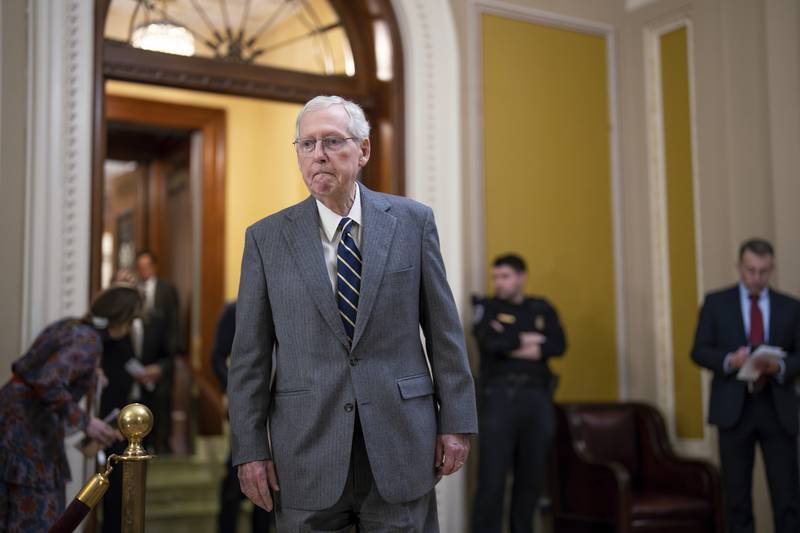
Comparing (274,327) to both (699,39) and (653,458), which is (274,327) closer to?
(653,458)

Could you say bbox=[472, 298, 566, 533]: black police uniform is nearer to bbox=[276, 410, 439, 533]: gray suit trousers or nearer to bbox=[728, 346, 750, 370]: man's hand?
bbox=[728, 346, 750, 370]: man's hand

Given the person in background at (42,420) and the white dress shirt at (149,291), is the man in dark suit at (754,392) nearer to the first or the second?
→ the person in background at (42,420)

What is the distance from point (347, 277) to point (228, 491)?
326 cm

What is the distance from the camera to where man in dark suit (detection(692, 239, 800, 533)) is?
15.7 feet

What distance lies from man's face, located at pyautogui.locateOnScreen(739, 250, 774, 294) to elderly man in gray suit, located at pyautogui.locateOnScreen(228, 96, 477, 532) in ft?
10.1

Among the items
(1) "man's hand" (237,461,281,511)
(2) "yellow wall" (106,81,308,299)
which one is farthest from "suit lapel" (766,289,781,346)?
(2) "yellow wall" (106,81,308,299)

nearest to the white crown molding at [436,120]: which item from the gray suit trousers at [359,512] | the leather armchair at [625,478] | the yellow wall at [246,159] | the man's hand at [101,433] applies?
the leather armchair at [625,478]

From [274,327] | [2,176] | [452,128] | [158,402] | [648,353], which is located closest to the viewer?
[274,327]

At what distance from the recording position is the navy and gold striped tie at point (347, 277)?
227 cm

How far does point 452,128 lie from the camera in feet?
18.8

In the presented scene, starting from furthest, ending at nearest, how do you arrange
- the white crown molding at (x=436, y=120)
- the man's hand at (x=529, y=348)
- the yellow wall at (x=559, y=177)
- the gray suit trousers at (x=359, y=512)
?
1. the yellow wall at (x=559, y=177)
2. the white crown molding at (x=436, y=120)
3. the man's hand at (x=529, y=348)
4. the gray suit trousers at (x=359, y=512)

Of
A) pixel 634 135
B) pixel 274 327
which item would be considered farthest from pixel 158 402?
pixel 274 327

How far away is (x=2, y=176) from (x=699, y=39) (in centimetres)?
430

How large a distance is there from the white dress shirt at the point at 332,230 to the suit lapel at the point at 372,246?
29 millimetres
